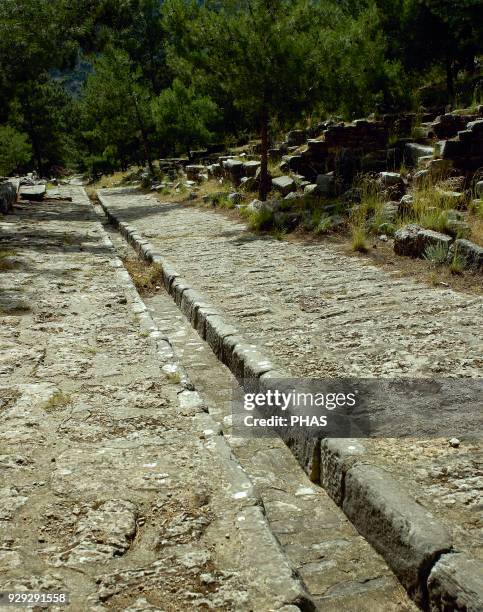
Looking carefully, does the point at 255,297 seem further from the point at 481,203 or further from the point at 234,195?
the point at 234,195

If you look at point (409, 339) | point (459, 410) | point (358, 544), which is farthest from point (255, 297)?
point (358, 544)

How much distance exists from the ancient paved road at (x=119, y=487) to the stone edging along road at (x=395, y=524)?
0.51 metres

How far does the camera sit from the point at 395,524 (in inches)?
94.6

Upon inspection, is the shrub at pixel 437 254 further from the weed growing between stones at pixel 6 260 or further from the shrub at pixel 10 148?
the shrub at pixel 10 148

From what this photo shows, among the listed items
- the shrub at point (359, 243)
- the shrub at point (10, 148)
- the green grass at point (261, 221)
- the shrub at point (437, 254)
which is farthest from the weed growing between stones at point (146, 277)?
the shrub at point (10, 148)

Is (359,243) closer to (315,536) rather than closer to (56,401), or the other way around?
(56,401)

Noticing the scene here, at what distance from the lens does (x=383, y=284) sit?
6125 mm

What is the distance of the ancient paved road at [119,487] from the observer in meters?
2.04

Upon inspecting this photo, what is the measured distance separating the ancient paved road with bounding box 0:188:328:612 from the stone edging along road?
506 mm

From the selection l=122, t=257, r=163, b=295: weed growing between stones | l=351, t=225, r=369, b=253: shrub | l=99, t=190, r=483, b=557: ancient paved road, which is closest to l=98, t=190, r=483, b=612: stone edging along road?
l=99, t=190, r=483, b=557: ancient paved road

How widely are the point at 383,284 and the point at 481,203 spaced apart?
2.78 meters

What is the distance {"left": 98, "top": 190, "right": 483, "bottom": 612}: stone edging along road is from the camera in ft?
6.81

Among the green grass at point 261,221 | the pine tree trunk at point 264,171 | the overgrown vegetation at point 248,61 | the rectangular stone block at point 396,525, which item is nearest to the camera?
the rectangular stone block at point 396,525

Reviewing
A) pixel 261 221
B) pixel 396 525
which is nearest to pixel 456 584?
pixel 396 525
